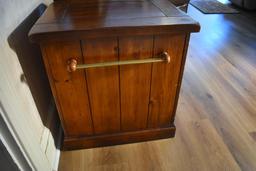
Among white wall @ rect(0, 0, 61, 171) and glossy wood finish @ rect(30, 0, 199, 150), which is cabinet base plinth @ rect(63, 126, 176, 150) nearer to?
Result: glossy wood finish @ rect(30, 0, 199, 150)

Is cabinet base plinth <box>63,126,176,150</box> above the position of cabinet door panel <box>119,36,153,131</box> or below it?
below

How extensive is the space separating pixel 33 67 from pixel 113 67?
39 cm

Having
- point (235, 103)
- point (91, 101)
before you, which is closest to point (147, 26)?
point (91, 101)

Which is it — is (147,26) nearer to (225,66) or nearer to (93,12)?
(93,12)

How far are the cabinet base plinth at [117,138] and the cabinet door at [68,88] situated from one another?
0.05 metres

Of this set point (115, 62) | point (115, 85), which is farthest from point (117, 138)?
point (115, 62)

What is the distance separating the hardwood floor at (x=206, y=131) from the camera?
105 centimetres

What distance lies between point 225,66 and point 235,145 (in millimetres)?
954

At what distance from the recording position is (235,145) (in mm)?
1138

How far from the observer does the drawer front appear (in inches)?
30.8

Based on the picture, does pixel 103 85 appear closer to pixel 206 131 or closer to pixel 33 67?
pixel 33 67

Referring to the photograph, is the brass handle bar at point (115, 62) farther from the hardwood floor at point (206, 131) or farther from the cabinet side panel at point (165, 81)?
the hardwood floor at point (206, 131)

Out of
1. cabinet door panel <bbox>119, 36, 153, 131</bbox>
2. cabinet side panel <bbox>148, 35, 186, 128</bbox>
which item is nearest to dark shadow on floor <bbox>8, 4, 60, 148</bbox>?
cabinet door panel <bbox>119, 36, 153, 131</bbox>

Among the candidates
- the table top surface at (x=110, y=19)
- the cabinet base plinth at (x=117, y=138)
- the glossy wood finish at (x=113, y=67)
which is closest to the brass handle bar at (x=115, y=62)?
the glossy wood finish at (x=113, y=67)
